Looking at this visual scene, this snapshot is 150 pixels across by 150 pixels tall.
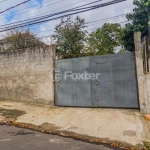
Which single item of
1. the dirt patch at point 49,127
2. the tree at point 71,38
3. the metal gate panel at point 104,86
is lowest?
the dirt patch at point 49,127

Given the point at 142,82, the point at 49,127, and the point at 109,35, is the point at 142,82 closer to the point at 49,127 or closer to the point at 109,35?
the point at 49,127

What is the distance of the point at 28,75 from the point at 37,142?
5153 millimetres

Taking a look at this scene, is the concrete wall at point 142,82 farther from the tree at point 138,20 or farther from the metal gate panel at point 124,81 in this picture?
the tree at point 138,20

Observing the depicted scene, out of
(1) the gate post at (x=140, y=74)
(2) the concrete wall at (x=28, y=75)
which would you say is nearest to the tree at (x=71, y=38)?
(2) the concrete wall at (x=28, y=75)

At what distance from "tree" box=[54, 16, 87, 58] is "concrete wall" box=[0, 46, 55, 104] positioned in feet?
4.90

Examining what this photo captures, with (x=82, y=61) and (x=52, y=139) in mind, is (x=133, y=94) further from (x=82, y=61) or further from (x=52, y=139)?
(x=52, y=139)

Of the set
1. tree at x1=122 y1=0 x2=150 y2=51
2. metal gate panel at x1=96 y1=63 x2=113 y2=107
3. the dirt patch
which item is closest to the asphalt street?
the dirt patch

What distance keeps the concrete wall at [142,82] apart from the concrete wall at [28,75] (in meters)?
3.97

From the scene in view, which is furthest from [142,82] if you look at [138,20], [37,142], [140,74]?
[138,20]

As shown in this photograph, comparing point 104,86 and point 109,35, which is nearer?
point 104,86

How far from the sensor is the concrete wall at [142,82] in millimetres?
5723

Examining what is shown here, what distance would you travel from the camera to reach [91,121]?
5.41 m

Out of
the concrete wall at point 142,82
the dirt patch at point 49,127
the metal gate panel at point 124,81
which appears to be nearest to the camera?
the dirt patch at point 49,127

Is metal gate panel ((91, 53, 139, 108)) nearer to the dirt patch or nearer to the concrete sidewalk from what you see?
the concrete sidewalk
